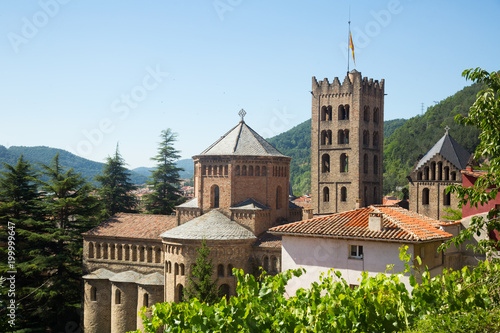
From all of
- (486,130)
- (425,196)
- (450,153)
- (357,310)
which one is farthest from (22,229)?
(450,153)

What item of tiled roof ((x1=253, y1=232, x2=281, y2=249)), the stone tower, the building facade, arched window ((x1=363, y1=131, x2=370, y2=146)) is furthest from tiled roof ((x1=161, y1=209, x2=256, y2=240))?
arched window ((x1=363, y1=131, x2=370, y2=146))

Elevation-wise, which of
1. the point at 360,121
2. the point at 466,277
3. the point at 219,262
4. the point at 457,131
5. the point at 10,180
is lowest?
the point at 219,262

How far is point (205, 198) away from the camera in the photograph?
3734 centimetres

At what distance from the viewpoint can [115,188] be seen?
173 feet

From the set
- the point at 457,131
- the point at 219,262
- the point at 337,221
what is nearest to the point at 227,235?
the point at 219,262

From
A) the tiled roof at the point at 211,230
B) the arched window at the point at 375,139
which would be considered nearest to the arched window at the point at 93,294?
the tiled roof at the point at 211,230

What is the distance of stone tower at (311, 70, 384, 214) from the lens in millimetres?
43812

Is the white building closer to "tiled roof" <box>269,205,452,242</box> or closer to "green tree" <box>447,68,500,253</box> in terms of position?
"tiled roof" <box>269,205,452,242</box>

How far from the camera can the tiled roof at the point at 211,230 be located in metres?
32.7

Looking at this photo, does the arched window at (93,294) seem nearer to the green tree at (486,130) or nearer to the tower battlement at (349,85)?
the tower battlement at (349,85)

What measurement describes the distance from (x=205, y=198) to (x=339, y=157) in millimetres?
14239

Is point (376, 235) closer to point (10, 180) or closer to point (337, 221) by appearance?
point (337, 221)

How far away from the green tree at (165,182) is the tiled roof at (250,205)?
20744 millimetres

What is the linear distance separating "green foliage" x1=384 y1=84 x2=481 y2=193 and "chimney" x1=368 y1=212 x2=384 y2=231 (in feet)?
280
